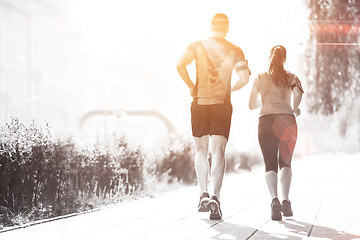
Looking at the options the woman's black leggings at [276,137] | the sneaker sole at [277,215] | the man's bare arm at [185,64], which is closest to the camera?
the sneaker sole at [277,215]

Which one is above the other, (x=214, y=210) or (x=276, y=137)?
(x=276, y=137)

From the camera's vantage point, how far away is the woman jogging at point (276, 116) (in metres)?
8.26

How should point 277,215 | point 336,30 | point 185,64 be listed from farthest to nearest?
point 336,30
point 185,64
point 277,215

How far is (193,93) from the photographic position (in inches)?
321

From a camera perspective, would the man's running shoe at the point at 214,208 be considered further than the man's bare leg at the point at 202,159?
No

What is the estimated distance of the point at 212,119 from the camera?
803 cm

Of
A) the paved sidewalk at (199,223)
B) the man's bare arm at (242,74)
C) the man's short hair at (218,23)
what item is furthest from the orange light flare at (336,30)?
the man's bare arm at (242,74)

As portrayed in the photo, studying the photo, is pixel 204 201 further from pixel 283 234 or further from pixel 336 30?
pixel 336 30

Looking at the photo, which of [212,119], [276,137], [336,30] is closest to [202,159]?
[212,119]

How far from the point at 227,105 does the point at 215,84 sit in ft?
0.88

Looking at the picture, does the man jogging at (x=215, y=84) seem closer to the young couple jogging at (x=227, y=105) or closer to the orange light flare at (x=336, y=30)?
the young couple jogging at (x=227, y=105)

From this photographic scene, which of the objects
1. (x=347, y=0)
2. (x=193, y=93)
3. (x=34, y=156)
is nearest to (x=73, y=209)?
(x=34, y=156)

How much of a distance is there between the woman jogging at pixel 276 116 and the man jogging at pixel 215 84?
0.41m

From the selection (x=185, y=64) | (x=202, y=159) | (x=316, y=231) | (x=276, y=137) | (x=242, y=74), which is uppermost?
(x=185, y=64)
